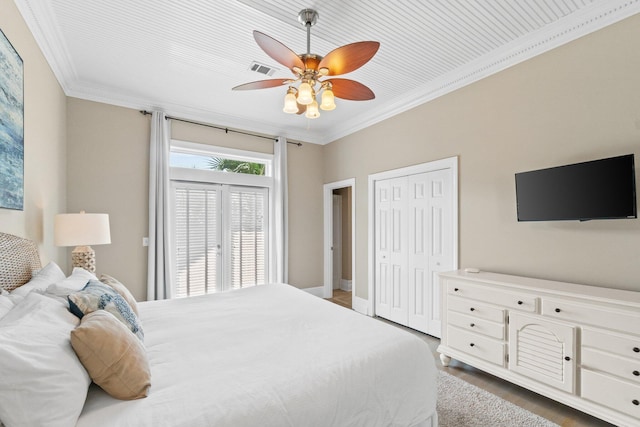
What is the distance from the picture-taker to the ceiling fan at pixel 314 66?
1.87 meters

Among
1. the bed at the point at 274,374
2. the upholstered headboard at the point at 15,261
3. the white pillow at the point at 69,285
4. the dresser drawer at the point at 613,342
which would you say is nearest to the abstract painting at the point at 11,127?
the upholstered headboard at the point at 15,261

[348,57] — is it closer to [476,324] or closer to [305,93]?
[305,93]

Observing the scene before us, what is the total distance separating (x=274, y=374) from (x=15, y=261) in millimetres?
1686

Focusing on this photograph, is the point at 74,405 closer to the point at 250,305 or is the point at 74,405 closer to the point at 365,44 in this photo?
the point at 250,305

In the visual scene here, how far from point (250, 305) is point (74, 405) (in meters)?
1.47

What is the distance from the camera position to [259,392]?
3.97 feet

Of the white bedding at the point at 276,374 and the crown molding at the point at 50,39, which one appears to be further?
the crown molding at the point at 50,39

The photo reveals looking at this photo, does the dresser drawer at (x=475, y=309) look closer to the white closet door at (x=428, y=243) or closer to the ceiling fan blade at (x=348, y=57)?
the white closet door at (x=428, y=243)

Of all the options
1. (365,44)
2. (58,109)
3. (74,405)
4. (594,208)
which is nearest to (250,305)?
(74,405)

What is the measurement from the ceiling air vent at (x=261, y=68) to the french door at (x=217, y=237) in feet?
6.35

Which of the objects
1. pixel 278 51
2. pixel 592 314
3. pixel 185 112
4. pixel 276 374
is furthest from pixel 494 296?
pixel 185 112

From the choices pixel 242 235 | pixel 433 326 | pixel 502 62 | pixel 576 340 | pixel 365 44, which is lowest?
pixel 433 326

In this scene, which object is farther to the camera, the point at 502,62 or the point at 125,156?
the point at 125,156

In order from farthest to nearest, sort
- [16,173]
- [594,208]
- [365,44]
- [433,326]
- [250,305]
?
[433,326] < [250,305] < [594,208] < [16,173] < [365,44]
